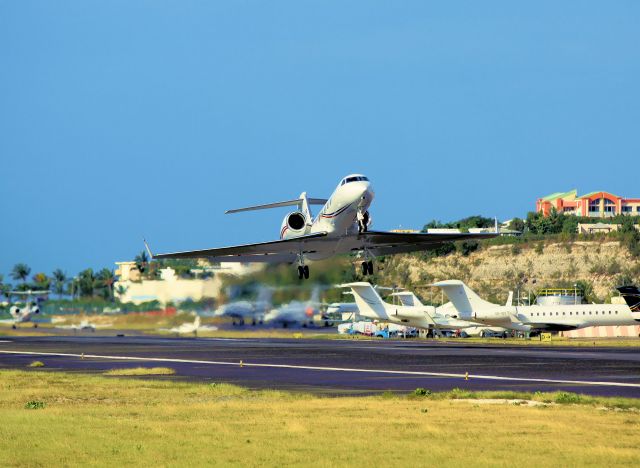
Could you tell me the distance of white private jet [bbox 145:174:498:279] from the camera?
5831 centimetres

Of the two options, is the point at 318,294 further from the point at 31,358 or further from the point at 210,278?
the point at 31,358

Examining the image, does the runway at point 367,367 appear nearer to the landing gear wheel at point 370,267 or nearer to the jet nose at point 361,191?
the landing gear wheel at point 370,267

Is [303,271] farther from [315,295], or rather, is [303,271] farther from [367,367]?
[367,367]

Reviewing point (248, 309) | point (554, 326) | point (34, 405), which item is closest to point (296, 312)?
point (248, 309)

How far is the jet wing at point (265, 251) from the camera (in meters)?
65.8

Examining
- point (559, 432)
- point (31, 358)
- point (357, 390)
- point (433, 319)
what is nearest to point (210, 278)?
point (31, 358)

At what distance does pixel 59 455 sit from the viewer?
22078 mm

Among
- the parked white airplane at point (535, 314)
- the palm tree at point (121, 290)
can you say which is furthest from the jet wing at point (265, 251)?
the parked white airplane at point (535, 314)

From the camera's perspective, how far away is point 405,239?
66500 millimetres

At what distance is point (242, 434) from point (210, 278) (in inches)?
2226

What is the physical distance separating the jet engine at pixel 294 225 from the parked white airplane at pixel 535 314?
33.8 metres

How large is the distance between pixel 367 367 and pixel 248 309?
31787 mm

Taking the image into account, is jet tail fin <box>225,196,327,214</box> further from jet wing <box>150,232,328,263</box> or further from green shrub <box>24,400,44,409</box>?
green shrub <box>24,400,44,409</box>

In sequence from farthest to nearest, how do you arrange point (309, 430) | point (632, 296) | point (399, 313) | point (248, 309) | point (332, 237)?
point (399, 313) → point (632, 296) → point (248, 309) → point (332, 237) → point (309, 430)
